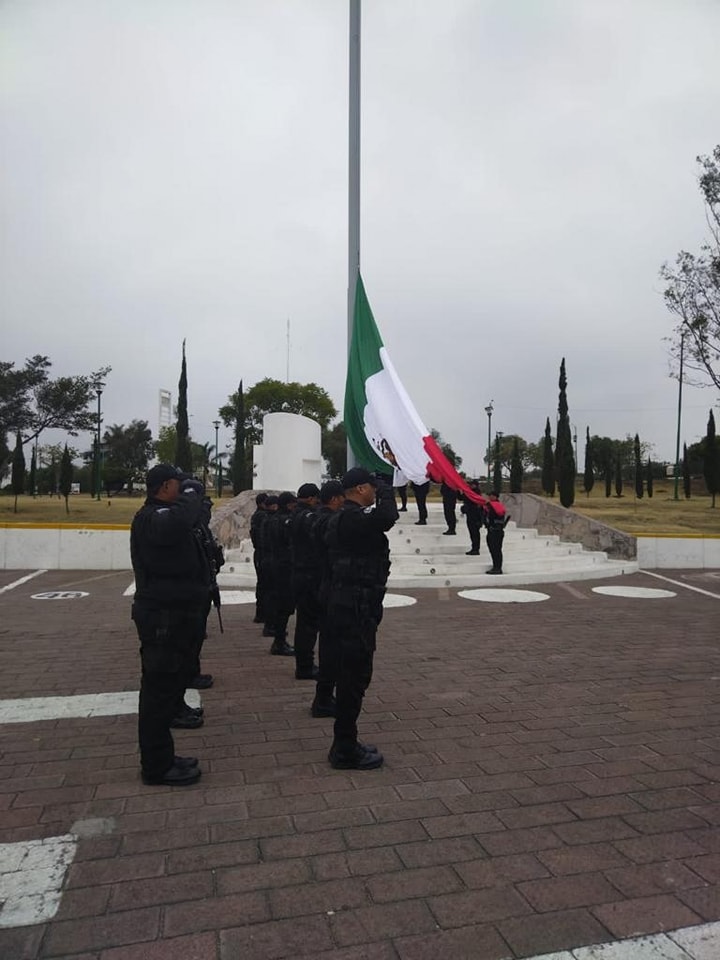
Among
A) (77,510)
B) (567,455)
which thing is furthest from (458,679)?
(567,455)

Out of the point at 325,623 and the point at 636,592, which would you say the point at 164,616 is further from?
the point at 636,592

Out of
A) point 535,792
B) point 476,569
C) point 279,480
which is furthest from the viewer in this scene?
point 279,480

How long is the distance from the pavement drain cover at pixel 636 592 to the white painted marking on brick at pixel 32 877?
9.55 m

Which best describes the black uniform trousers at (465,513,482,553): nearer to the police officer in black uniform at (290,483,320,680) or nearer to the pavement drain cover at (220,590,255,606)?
the pavement drain cover at (220,590,255,606)

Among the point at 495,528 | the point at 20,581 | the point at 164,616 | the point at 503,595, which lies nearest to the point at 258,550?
the point at 503,595

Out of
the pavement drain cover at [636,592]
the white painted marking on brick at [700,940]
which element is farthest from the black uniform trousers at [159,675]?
the pavement drain cover at [636,592]

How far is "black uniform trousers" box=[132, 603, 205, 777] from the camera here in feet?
11.5

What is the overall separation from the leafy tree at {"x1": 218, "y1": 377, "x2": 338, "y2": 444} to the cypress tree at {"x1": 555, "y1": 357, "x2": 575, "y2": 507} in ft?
78.7

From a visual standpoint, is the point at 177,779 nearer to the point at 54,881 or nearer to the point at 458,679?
the point at 54,881

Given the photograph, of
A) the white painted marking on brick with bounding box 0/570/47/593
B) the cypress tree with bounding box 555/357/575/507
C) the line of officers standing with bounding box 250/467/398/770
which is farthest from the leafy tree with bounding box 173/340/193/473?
the line of officers standing with bounding box 250/467/398/770

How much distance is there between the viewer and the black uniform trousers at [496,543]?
39.8 feet

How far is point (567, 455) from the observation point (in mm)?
28422

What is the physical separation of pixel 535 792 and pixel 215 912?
1.81 meters

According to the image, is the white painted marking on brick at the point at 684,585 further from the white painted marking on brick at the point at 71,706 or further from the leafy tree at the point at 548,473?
the leafy tree at the point at 548,473
